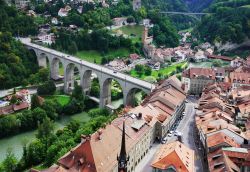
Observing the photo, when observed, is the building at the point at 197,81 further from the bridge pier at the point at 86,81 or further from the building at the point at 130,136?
the bridge pier at the point at 86,81

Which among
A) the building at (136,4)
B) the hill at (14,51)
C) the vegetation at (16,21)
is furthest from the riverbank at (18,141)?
the building at (136,4)

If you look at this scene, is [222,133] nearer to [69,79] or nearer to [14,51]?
[69,79]

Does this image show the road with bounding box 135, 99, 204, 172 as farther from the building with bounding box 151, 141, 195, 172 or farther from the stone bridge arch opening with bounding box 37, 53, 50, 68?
the stone bridge arch opening with bounding box 37, 53, 50, 68

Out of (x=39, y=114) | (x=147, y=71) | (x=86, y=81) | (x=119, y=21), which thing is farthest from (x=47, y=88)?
(x=119, y=21)

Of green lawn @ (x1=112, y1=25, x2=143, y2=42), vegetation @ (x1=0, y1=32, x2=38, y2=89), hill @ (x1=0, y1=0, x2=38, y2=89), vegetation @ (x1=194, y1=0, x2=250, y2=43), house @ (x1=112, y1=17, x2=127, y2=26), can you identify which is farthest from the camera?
house @ (x1=112, y1=17, x2=127, y2=26)

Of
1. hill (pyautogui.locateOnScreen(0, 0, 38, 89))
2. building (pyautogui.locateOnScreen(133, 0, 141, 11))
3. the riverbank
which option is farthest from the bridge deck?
building (pyautogui.locateOnScreen(133, 0, 141, 11))

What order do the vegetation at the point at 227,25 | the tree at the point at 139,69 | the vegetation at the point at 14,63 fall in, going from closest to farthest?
the vegetation at the point at 14,63, the tree at the point at 139,69, the vegetation at the point at 227,25
